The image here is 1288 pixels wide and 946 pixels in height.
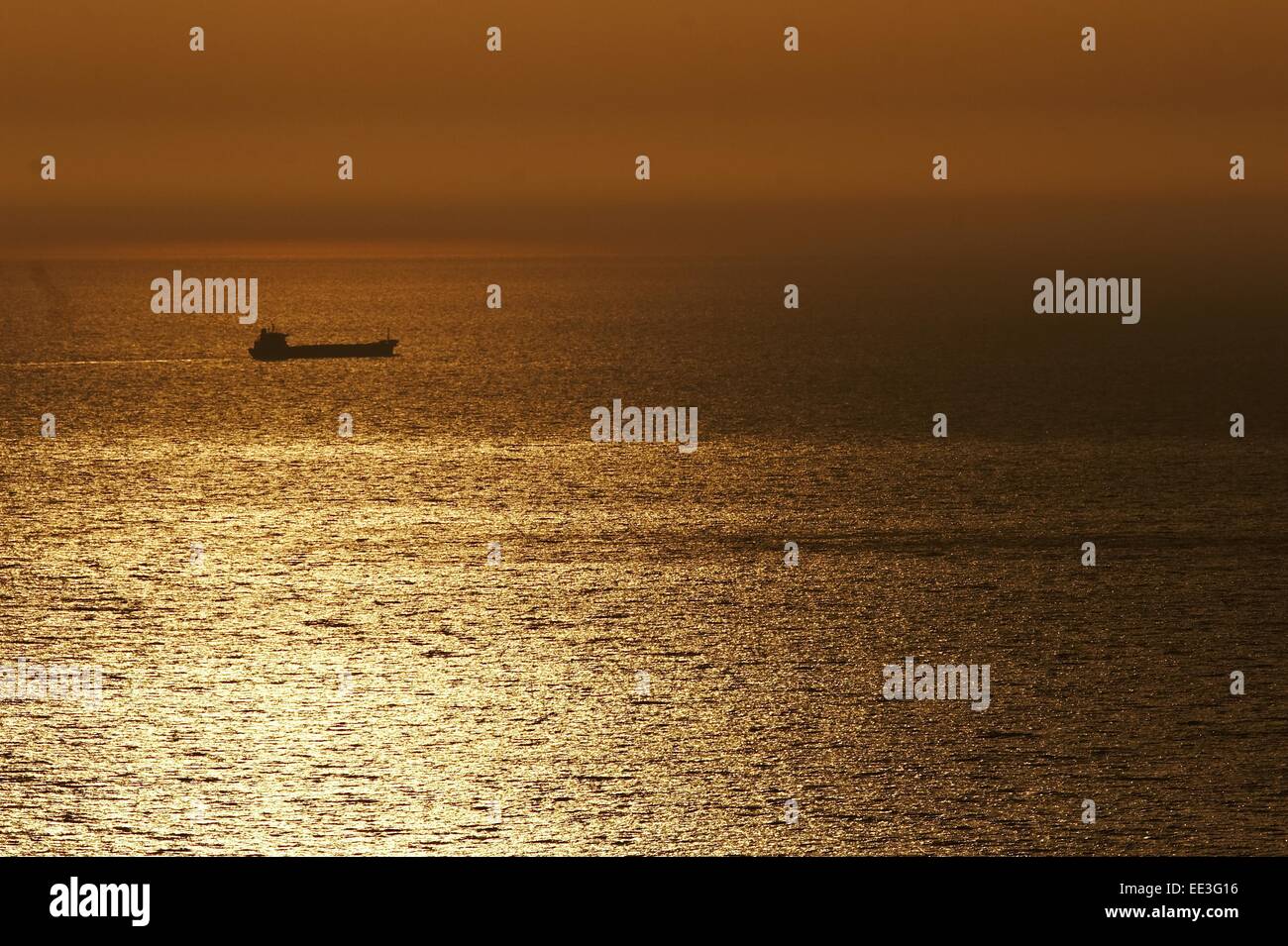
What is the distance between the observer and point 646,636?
218 feet

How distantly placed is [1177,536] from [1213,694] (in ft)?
86.4

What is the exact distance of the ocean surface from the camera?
156 feet

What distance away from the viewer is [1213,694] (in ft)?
188

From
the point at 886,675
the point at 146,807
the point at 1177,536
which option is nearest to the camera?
the point at 146,807

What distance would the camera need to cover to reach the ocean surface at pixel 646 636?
47.5 m

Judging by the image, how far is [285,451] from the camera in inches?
4651

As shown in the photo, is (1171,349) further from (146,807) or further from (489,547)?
(146,807)
